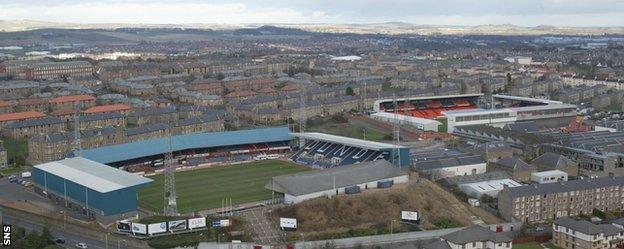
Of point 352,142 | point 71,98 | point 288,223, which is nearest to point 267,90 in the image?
point 71,98

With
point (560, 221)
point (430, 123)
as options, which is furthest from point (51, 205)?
point (430, 123)

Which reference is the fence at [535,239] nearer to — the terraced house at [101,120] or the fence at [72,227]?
the fence at [72,227]

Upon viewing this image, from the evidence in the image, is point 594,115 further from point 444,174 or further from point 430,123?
point 444,174

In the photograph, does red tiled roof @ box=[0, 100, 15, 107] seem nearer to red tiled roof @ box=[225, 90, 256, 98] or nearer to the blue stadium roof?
red tiled roof @ box=[225, 90, 256, 98]

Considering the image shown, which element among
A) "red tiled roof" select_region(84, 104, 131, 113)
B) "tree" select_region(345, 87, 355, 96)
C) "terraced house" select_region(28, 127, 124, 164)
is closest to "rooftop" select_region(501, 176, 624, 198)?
"terraced house" select_region(28, 127, 124, 164)

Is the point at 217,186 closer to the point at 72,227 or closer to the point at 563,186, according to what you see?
the point at 72,227
